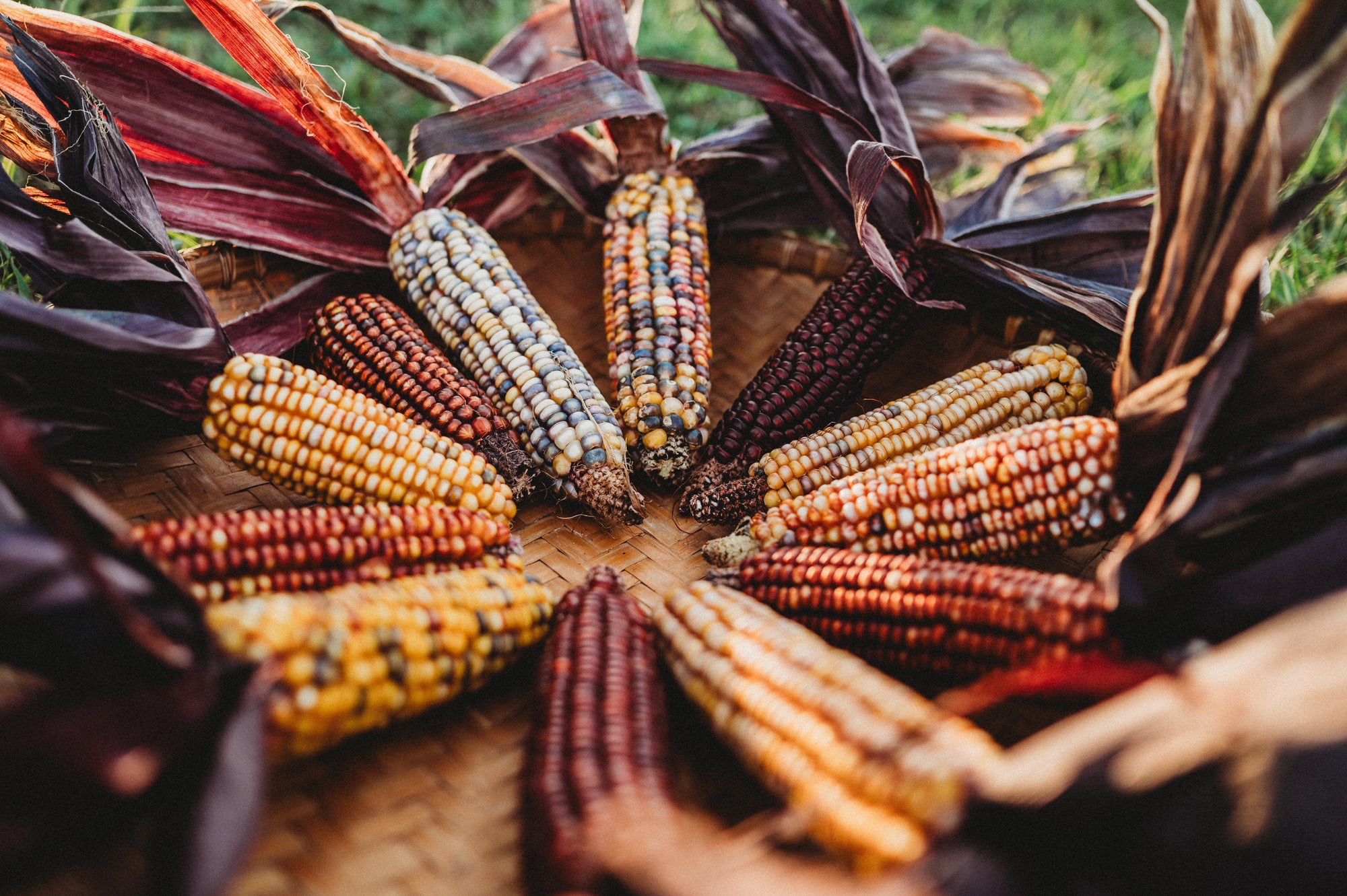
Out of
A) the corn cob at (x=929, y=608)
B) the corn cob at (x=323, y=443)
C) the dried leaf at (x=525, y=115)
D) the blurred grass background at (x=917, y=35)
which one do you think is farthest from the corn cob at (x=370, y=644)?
the blurred grass background at (x=917, y=35)

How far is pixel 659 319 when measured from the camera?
2500 mm

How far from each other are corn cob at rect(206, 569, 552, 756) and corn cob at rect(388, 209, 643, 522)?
505 mm

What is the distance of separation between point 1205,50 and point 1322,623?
49.2 inches

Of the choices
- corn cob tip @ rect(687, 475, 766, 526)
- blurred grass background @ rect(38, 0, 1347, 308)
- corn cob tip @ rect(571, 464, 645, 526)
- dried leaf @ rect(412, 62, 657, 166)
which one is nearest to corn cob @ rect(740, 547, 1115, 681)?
corn cob tip @ rect(687, 475, 766, 526)

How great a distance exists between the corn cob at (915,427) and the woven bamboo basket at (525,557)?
20 cm

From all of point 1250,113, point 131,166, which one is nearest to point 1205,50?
point 1250,113

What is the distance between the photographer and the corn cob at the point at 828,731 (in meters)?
1.29

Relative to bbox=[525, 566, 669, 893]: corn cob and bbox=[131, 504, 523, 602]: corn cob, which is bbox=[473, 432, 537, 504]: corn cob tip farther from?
bbox=[525, 566, 669, 893]: corn cob

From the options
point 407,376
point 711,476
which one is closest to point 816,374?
point 711,476

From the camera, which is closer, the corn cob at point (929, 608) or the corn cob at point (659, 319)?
the corn cob at point (929, 608)

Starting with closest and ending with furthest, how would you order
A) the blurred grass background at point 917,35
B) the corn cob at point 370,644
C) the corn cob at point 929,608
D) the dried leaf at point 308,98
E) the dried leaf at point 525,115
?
1. the corn cob at point 370,644
2. the corn cob at point 929,608
3. the dried leaf at point 308,98
4. the dried leaf at point 525,115
5. the blurred grass background at point 917,35

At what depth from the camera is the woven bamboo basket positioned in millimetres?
1510

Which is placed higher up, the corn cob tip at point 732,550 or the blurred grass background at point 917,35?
the blurred grass background at point 917,35

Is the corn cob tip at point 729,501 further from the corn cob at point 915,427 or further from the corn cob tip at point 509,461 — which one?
the corn cob tip at point 509,461
